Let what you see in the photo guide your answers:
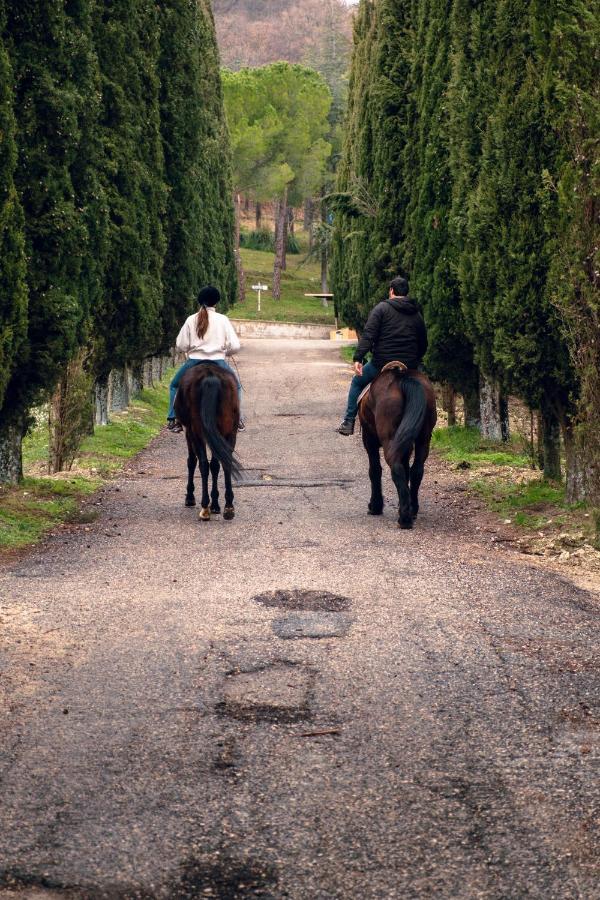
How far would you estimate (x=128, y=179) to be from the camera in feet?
64.8

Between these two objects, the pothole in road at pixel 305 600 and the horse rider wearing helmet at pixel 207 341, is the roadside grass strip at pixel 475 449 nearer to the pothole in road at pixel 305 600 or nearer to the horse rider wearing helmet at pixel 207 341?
the horse rider wearing helmet at pixel 207 341

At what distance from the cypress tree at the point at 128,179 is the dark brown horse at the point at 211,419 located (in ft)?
20.0

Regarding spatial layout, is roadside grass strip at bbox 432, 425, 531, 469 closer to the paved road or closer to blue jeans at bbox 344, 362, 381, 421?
blue jeans at bbox 344, 362, 381, 421

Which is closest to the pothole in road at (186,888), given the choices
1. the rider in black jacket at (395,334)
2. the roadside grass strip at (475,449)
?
the rider in black jacket at (395,334)

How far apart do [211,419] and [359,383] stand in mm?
1701

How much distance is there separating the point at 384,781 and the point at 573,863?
2.93ft

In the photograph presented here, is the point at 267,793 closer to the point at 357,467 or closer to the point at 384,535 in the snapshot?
the point at 384,535

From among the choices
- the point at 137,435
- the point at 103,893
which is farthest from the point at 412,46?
the point at 103,893

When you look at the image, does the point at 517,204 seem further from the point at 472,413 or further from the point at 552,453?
the point at 472,413

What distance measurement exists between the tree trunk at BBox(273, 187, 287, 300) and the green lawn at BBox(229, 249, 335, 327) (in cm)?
83

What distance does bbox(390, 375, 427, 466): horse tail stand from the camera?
11.7m

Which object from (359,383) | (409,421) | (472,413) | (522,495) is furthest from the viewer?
(472,413)

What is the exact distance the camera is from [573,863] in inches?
159

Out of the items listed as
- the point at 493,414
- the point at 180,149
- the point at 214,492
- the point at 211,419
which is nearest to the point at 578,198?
the point at 211,419
